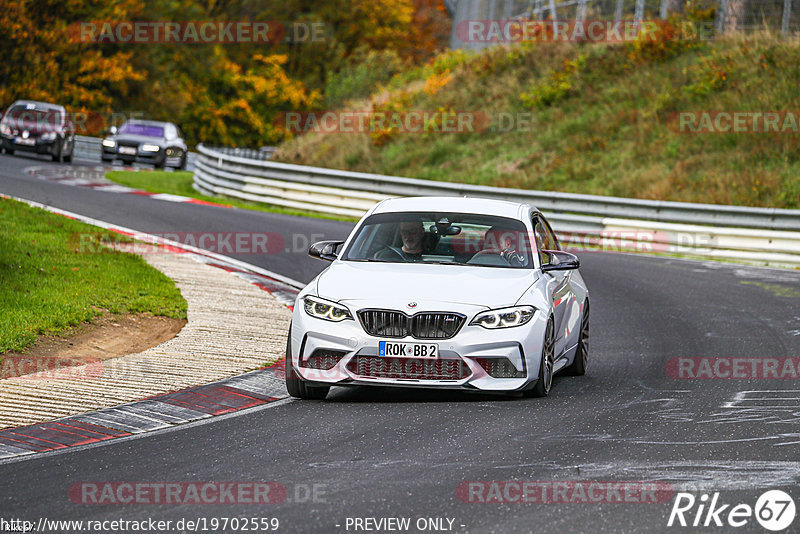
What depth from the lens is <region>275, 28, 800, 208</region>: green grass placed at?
27906 millimetres

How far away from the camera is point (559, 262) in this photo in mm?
9781

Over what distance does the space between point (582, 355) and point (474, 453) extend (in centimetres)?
364

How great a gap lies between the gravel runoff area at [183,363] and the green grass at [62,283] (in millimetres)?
527

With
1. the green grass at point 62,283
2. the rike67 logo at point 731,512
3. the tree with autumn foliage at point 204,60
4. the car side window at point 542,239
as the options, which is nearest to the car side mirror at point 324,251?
the car side window at point 542,239

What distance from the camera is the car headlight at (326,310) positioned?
28.5ft

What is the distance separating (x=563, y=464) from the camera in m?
6.82

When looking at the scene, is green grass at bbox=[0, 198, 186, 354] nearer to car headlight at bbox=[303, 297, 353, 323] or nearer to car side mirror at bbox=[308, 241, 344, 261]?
car side mirror at bbox=[308, 241, 344, 261]

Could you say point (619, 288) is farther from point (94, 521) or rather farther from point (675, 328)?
point (94, 521)

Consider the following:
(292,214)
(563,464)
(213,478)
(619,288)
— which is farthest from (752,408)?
(292,214)

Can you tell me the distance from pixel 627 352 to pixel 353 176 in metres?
16.1

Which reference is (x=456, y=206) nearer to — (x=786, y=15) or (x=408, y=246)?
(x=408, y=246)

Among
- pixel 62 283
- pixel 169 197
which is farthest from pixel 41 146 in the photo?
pixel 62 283

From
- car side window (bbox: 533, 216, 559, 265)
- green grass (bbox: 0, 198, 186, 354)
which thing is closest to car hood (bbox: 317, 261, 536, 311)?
car side window (bbox: 533, 216, 559, 265)

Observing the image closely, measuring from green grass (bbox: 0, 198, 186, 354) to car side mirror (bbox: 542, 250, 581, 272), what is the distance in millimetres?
4556
